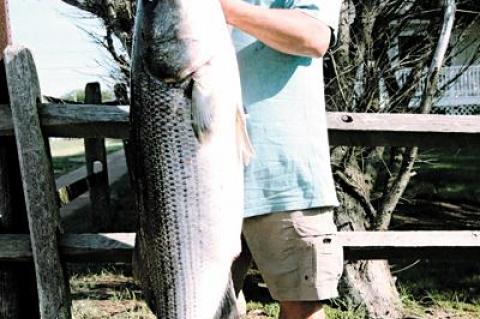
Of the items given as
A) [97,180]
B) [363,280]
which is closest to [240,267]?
[363,280]

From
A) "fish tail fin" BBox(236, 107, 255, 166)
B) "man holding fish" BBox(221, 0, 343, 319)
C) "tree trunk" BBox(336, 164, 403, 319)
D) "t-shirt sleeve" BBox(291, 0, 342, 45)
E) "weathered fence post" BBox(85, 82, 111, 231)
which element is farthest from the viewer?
"weathered fence post" BBox(85, 82, 111, 231)

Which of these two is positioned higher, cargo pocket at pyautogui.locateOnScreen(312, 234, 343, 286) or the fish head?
the fish head

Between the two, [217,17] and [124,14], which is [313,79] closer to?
[217,17]

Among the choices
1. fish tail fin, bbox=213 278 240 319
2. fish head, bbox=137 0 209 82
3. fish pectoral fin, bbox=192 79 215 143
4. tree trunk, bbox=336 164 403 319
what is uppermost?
fish head, bbox=137 0 209 82

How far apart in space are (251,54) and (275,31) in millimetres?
271

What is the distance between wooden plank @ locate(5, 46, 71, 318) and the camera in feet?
11.9

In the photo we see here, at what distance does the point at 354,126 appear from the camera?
3.78m

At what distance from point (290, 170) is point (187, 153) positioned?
52 centimetres

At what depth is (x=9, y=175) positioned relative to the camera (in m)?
3.83

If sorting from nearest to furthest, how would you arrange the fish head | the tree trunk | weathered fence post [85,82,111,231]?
the fish head, the tree trunk, weathered fence post [85,82,111,231]

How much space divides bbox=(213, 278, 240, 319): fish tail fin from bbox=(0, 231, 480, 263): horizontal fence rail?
1368 millimetres

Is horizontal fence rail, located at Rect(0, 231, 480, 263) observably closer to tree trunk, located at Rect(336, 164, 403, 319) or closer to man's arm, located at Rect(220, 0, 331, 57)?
man's arm, located at Rect(220, 0, 331, 57)

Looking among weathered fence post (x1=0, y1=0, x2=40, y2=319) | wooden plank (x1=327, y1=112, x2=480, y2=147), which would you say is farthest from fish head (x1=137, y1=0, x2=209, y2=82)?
weathered fence post (x1=0, y1=0, x2=40, y2=319)

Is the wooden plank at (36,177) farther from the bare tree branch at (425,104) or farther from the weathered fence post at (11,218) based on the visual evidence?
the bare tree branch at (425,104)
